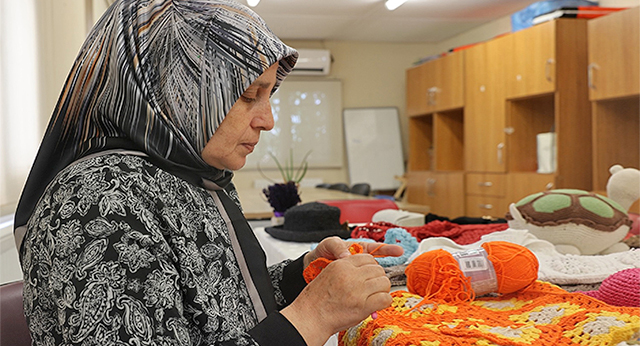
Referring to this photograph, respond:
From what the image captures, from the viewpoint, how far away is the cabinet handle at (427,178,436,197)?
20.7ft

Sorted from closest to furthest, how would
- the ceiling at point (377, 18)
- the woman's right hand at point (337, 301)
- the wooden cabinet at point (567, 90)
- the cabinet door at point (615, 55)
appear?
the woman's right hand at point (337, 301) → the cabinet door at point (615, 55) → the wooden cabinet at point (567, 90) → the ceiling at point (377, 18)

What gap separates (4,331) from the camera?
1.06 meters

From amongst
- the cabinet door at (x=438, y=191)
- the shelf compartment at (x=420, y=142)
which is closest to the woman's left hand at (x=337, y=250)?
the cabinet door at (x=438, y=191)

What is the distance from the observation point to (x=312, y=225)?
193 centimetres

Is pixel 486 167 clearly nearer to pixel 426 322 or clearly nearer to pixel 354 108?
pixel 354 108

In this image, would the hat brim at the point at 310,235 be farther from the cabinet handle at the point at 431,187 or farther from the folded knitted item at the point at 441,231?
the cabinet handle at the point at 431,187

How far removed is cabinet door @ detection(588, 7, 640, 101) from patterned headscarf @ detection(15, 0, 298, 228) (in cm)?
346

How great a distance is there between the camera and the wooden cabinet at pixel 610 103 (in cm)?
376

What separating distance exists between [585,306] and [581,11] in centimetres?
406

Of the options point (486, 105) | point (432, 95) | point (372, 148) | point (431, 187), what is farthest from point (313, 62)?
point (486, 105)

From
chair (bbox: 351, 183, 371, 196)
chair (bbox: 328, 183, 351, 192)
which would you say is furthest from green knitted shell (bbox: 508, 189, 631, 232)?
chair (bbox: 328, 183, 351, 192)

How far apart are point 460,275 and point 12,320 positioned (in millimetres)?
861

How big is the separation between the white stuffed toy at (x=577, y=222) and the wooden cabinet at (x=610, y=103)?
2.54 m

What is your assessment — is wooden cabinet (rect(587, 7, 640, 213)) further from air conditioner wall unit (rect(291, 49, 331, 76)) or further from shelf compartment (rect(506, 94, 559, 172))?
air conditioner wall unit (rect(291, 49, 331, 76))
